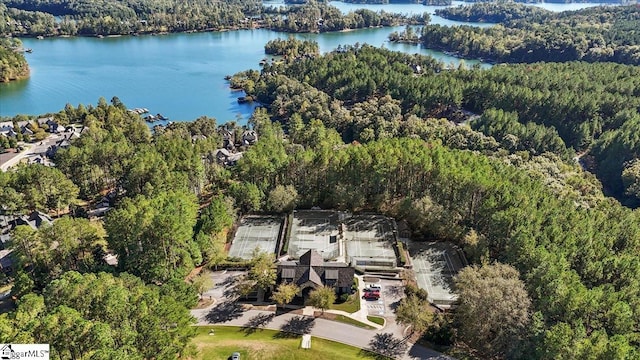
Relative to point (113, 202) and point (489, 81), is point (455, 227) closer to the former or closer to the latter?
point (113, 202)

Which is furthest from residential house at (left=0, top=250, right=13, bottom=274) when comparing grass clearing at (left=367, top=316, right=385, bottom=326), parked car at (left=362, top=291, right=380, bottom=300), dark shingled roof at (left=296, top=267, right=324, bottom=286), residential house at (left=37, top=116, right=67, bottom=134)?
residential house at (left=37, top=116, right=67, bottom=134)

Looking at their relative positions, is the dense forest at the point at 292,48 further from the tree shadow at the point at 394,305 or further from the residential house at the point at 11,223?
the tree shadow at the point at 394,305

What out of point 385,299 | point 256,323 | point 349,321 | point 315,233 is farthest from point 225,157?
point 349,321

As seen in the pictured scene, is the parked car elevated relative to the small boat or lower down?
lower down

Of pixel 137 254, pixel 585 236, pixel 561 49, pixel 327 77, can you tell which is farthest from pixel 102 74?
pixel 561 49

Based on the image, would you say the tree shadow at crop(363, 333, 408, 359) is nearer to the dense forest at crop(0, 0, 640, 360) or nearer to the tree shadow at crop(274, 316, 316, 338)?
the dense forest at crop(0, 0, 640, 360)
